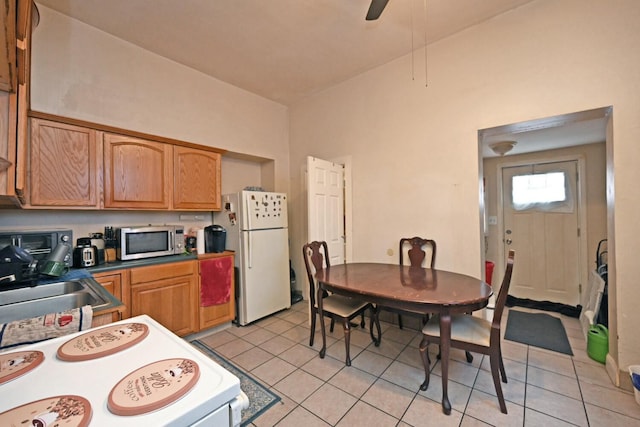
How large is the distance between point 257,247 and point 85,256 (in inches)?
60.4

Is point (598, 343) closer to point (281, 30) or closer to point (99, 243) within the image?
point (281, 30)

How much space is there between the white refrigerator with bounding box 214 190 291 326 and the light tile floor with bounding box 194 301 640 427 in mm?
477

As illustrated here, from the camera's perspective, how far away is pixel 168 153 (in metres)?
2.76

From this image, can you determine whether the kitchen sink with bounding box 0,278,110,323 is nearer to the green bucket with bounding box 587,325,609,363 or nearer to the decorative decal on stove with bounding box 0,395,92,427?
the decorative decal on stove with bounding box 0,395,92,427

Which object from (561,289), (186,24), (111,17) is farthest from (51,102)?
(561,289)

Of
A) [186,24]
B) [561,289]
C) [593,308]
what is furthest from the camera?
[561,289]

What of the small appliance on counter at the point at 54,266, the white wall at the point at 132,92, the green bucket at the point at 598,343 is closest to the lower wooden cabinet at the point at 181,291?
the small appliance on counter at the point at 54,266

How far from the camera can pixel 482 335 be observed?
177 cm

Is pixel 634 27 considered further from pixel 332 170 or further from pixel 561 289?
pixel 561 289

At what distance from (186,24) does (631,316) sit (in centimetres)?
419

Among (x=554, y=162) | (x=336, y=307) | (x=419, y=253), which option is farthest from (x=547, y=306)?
(x=336, y=307)

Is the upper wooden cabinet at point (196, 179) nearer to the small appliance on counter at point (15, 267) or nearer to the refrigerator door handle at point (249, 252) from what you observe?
the refrigerator door handle at point (249, 252)

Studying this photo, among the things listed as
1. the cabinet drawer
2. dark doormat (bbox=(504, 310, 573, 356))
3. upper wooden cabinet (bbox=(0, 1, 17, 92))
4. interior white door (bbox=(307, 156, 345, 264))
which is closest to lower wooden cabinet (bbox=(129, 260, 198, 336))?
the cabinet drawer

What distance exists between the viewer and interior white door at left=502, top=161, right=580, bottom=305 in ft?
12.4
